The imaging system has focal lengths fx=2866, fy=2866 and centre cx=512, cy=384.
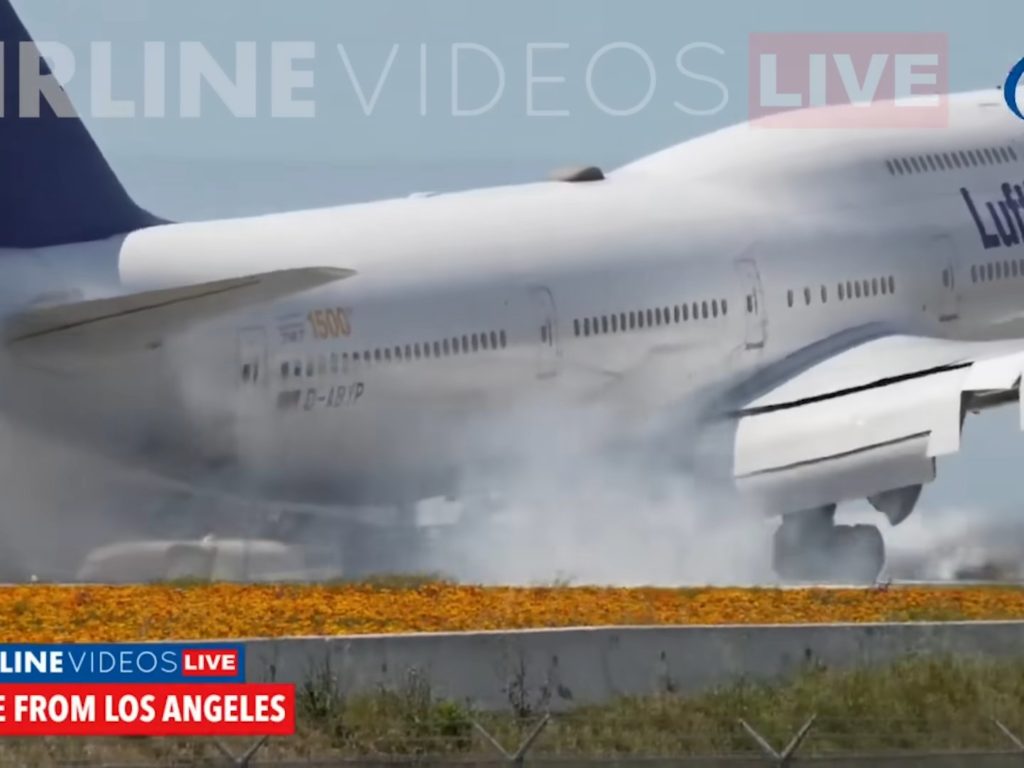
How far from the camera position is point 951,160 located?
4209 cm

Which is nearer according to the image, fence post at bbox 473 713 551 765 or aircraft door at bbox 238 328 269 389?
fence post at bbox 473 713 551 765

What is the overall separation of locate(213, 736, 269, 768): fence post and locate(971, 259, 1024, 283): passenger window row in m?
22.1

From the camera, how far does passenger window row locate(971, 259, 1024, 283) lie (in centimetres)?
4162

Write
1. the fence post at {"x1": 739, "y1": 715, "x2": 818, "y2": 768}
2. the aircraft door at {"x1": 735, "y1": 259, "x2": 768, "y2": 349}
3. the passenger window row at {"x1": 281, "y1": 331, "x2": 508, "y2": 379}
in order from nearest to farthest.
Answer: the fence post at {"x1": 739, "y1": 715, "x2": 818, "y2": 768} < the passenger window row at {"x1": 281, "y1": 331, "x2": 508, "y2": 379} < the aircraft door at {"x1": 735, "y1": 259, "x2": 768, "y2": 349}

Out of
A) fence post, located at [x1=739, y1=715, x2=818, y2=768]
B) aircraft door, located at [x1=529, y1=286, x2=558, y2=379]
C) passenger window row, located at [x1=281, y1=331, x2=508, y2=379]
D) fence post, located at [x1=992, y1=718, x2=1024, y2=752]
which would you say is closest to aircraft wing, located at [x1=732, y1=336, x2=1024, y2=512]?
aircraft door, located at [x1=529, y1=286, x2=558, y2=379]

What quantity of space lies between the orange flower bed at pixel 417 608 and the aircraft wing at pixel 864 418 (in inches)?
197

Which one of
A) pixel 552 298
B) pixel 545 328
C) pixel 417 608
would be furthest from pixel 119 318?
pixel 552 298

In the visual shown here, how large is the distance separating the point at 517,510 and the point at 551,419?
5.16 ft

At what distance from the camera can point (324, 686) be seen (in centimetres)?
2320

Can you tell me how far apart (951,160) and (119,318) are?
53.0ft

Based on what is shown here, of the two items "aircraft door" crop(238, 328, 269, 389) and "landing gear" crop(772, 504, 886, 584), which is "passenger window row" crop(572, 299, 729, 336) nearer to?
"landing gear" crop(772, 504, 886, 584)

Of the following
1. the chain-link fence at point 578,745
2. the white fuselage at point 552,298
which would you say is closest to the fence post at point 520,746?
the chain-link fence at point 578,745

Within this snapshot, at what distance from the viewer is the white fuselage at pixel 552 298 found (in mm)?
32625

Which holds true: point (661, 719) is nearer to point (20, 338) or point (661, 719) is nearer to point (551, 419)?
point (20, 338)
